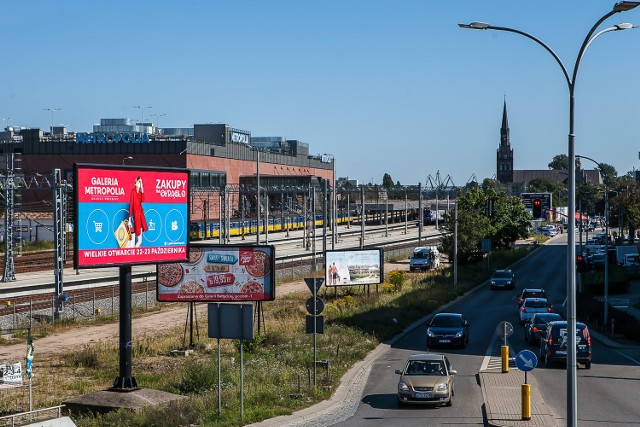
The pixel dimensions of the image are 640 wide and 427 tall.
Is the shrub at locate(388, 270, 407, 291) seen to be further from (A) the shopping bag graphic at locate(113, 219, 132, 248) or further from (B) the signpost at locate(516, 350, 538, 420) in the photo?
(B) the signpost at locate(516, 350, 538, 420)

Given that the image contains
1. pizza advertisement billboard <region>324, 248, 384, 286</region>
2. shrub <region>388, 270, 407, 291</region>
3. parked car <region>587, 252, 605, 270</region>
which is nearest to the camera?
pizza advertisement billboard <region>324, 248, 384, 286</region>

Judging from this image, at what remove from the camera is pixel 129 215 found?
24453mm

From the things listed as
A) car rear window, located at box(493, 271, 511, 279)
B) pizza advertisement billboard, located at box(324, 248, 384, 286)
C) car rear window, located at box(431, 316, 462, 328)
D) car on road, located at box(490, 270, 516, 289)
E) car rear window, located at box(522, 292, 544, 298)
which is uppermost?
pizza advertisement billboard, located at box(324, 248, 384, 286)

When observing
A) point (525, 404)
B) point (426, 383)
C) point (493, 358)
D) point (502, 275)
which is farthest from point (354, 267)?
point (525, 404)

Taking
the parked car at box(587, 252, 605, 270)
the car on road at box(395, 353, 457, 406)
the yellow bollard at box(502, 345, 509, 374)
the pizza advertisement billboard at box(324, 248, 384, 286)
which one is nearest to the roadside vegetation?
the pizza advertisement billboard at box(324, 248, 384, 286)

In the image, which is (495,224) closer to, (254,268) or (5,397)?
(254,268)

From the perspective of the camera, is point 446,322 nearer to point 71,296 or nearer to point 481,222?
point 71,296

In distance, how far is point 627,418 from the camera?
69.5 ft

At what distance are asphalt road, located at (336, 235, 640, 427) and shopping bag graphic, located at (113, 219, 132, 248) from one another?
25.2 feet

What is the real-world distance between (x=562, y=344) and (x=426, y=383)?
8.15m

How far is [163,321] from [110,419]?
25788 millimetres

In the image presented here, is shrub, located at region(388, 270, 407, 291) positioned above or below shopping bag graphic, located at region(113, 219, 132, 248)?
below

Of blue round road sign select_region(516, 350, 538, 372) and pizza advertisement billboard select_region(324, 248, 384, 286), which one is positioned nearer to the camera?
blue round road sign select_region(516, 350, 538, 372)

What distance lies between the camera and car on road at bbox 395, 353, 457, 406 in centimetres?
2331
